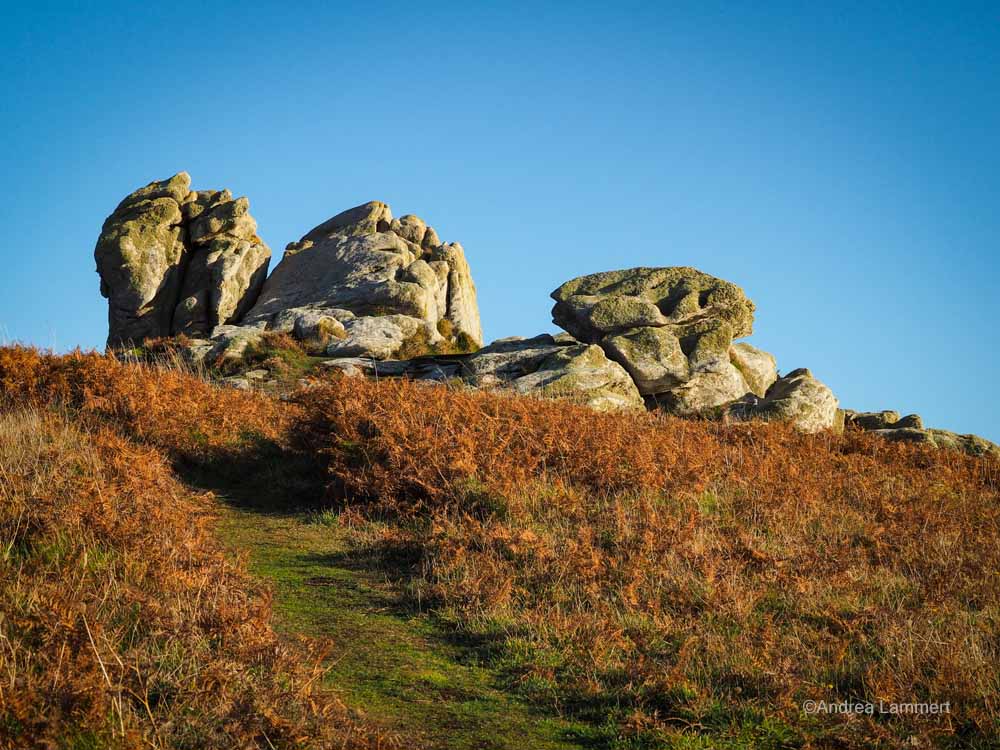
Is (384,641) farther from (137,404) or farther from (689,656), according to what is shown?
(137,404)

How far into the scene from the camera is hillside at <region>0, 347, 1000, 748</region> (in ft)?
21.2

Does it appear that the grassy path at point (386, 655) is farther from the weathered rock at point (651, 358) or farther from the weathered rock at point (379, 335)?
the weathered rock at point (379, 335)

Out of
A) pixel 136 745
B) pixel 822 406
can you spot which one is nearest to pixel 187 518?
pixel 136 745

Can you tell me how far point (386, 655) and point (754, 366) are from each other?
77.8 ft

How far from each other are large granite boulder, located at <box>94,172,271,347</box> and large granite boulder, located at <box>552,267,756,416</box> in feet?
63.6

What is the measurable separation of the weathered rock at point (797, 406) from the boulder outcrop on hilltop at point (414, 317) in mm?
65

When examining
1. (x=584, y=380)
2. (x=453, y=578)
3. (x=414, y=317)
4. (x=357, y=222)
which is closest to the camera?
(x=453, y=578)

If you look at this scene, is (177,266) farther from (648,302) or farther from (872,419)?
(872,419)

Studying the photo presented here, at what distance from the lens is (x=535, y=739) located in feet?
21.1

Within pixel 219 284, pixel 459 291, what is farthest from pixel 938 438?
pixel 219 284

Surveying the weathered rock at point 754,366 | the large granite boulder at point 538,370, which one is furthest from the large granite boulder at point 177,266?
the weathered rock at point 754,366

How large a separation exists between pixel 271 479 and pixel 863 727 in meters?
9.57

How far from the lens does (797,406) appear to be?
24281 mm

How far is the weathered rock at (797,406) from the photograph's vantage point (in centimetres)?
2405
